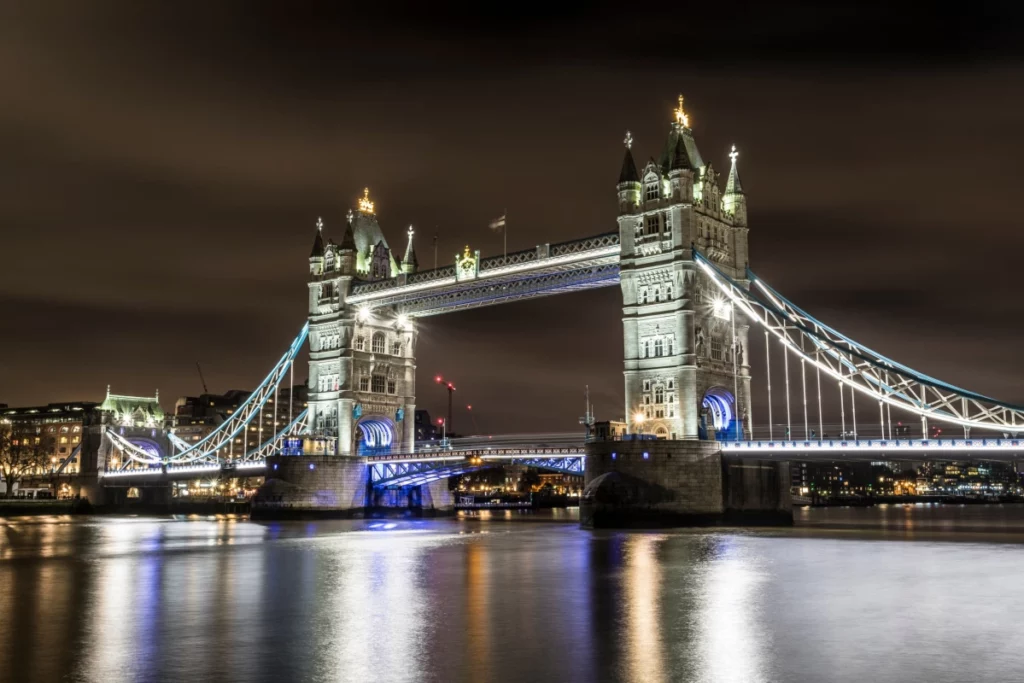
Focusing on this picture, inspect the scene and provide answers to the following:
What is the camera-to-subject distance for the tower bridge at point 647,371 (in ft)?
198

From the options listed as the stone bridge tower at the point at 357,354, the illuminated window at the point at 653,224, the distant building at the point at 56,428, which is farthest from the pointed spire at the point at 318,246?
the distant building at the point at 56,428

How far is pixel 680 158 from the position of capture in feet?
220

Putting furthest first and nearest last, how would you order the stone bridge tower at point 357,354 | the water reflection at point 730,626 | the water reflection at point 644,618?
the stone bridge tower at point 357,354 → the water reflection at point 644,618 → the water reflection at point 730,626

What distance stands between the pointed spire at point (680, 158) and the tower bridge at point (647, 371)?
12 cm

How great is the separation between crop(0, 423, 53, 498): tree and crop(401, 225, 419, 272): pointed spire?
70547mm

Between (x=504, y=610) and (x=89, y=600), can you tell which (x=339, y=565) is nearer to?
(x=89, y=600)

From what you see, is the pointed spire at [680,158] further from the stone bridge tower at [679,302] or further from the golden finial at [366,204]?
the golden finial at [366,204]

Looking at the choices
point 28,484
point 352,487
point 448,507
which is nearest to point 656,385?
point 352,487

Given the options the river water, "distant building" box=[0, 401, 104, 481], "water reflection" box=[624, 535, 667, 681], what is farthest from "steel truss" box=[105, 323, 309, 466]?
"water reflection" box=[624, 535, 667, 681]

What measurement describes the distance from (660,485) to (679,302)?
12.4m

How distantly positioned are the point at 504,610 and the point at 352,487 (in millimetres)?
64745

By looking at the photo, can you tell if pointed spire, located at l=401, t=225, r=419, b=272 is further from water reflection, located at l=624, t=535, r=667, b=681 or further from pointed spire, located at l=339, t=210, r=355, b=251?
water reflection, located at l=624, t=535, r=667, b=681

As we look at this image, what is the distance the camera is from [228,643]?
19.5m

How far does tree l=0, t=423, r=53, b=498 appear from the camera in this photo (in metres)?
137
